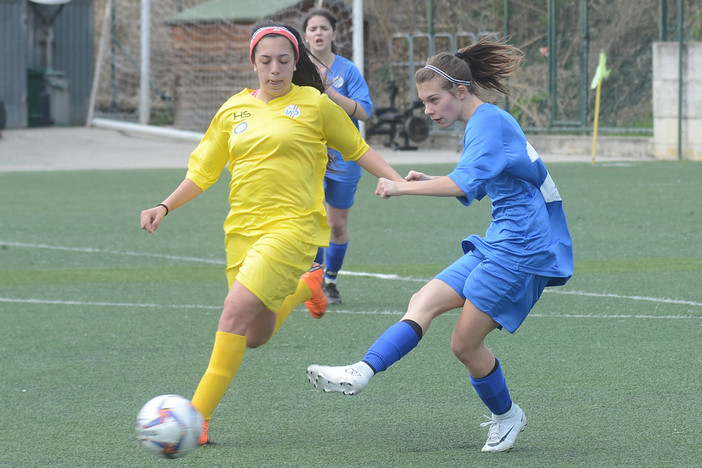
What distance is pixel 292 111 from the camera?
15.8 ft

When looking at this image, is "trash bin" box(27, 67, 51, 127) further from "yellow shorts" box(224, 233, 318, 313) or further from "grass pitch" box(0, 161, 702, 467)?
"yellow shorts" box(224, 233, 318, 313)

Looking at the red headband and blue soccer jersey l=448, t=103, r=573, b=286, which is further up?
the red headband

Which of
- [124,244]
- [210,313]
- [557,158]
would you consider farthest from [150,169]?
[210,313]

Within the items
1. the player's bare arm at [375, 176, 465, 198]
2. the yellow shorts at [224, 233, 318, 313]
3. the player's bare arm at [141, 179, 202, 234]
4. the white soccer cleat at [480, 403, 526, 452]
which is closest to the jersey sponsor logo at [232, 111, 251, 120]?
the player's bare arm at [141, 179, 202, 234]

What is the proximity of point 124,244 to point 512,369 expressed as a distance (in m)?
6.40

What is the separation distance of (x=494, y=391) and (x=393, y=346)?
518 millimetres

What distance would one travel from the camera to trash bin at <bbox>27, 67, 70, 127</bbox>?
27.0 meters

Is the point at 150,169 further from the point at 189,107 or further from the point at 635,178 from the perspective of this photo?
the point at 635,178

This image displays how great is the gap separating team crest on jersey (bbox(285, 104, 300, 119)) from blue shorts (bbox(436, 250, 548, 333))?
3.65 ft

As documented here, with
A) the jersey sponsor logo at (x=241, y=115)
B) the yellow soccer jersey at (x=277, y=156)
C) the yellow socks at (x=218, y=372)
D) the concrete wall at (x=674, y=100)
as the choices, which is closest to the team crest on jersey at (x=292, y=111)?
the yellow soccer jersey at (x=277, y=156)

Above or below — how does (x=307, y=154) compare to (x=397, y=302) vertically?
above

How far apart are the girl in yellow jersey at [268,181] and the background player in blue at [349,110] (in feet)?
7.04

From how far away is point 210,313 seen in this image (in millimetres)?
7582

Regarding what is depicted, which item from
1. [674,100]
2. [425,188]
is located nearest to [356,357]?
[425,188]
